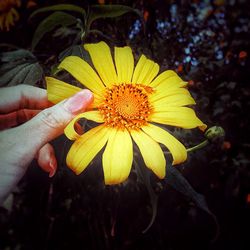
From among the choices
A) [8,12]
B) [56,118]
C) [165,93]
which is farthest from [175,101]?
[8,12]

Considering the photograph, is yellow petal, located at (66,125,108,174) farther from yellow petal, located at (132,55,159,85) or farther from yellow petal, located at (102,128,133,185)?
yellow petal, located at (132,55,159,85)

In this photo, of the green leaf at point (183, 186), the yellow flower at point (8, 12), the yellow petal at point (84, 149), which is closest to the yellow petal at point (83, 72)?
the yellow petal at point (84, 149)

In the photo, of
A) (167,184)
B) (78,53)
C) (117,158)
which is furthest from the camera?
(167,184)

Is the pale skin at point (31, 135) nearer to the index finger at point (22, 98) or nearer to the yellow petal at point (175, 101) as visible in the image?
the index finger at point (22, 98)

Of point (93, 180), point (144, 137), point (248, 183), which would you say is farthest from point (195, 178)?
point (144, 137)

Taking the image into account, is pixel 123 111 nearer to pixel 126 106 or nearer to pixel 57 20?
pixel 126 106

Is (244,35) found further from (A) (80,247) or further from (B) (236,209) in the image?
(A) (80,247)

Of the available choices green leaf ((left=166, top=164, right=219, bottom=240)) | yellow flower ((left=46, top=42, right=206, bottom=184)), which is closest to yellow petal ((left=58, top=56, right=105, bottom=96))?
yellow flower ((left=46, top=42, right=206, bottom=184))
